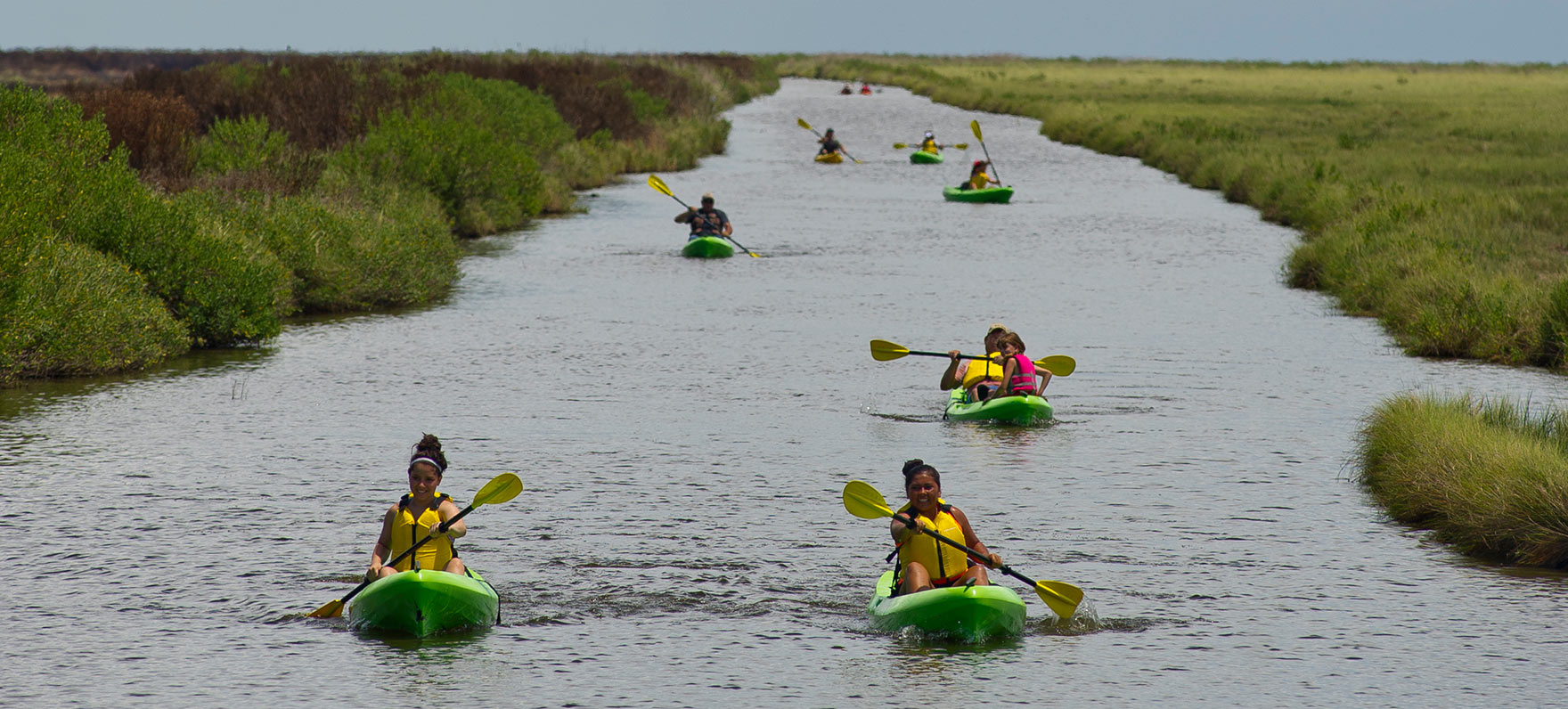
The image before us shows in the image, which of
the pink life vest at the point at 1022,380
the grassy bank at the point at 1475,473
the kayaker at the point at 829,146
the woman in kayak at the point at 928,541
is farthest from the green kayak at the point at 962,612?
the kayaker at the point at 829,146

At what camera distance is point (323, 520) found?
11.9m

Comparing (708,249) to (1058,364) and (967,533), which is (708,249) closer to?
(1058,364)

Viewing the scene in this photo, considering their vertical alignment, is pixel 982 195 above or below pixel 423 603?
above

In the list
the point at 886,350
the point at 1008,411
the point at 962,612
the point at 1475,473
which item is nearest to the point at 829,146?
the point at 886,350

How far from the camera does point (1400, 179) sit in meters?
34.4

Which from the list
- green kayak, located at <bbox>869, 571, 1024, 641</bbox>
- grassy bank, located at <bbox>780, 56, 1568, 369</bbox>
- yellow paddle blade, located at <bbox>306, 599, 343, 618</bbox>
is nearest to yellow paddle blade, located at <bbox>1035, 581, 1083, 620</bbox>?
green kayak, located at <bbox>869, 571, 1024, 641</bbox>

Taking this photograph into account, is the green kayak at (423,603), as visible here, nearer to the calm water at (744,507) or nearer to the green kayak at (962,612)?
the calm water at (744,507)

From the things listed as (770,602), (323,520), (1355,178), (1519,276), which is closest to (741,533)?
(770,602)

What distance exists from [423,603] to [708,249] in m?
19.8

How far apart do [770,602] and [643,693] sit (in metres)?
1.76

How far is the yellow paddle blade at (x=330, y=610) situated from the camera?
931 centimetres

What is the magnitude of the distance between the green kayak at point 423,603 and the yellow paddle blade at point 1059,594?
2737mm

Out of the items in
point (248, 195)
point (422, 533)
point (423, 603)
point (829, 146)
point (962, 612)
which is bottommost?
point (423, 603)

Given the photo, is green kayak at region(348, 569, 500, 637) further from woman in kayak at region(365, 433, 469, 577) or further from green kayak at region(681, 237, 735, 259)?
green kayak at region(681, 237, 735, 259)
